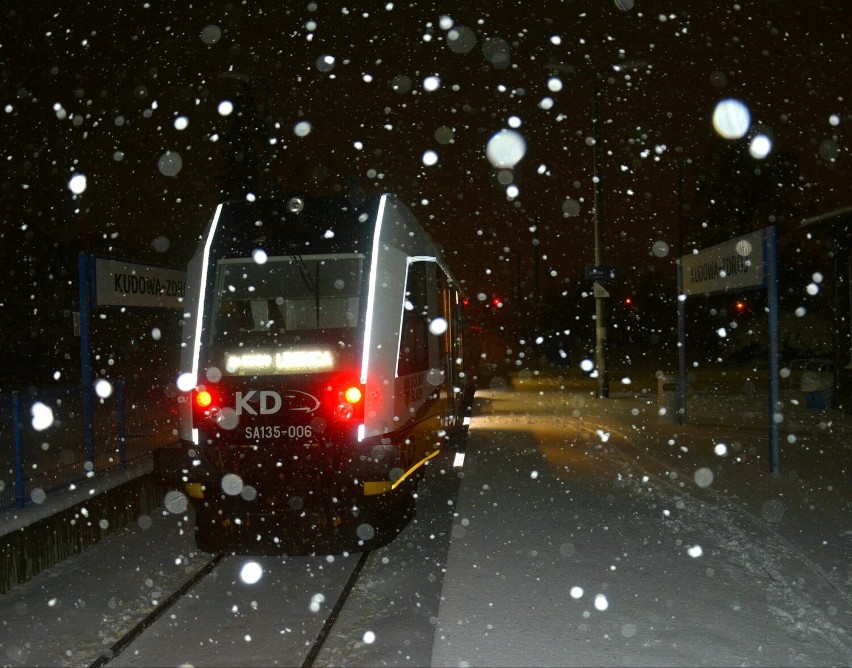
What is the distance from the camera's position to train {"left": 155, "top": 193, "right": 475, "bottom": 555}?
7.76 metres

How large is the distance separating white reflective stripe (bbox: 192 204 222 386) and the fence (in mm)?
1427

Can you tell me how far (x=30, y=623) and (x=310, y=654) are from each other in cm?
211

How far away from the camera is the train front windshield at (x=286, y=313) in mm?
8164

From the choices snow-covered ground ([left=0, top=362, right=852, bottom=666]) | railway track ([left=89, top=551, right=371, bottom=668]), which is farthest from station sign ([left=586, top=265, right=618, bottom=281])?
railway track ([left=89, top=551, right=371, bottom=668])

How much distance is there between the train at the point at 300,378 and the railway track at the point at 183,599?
264mm

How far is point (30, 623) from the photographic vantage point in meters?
6.14

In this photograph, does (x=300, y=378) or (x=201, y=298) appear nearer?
(x=300, y=378)

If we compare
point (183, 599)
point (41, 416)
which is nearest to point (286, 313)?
point (41, 416)

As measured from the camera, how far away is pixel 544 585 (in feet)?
21.8

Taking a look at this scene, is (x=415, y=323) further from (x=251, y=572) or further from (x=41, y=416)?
(x=41, y=416)

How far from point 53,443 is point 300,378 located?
2.51 meters

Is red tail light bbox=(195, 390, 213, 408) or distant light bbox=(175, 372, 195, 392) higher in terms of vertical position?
distant light bbox=(175, 372, 195, 392)

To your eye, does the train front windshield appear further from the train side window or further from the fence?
the fence

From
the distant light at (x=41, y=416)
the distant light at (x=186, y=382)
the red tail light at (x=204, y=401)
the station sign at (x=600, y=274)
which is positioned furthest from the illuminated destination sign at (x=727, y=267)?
the distant light at (x=41, y=416)
